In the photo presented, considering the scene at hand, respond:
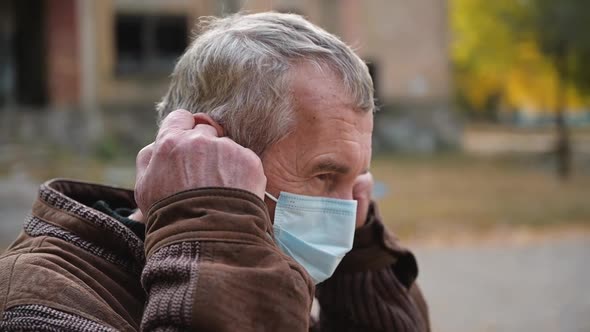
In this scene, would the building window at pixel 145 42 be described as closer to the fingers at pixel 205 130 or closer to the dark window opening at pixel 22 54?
the dark window opening at pixel 22 54

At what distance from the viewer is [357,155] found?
1.99m

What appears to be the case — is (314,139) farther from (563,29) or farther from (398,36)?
(398,36)

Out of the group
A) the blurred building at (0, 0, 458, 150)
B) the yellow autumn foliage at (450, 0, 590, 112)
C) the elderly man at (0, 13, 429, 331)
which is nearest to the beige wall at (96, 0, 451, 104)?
the blurred building at (0, 0, 458, 150)

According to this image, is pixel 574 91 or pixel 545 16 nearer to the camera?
pixel 545 16

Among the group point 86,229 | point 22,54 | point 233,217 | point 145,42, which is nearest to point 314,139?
point 233,217

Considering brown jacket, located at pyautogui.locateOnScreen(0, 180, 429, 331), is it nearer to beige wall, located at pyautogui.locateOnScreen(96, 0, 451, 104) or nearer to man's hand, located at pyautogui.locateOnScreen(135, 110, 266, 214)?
man's hand, located at pyautogui.locateOnScreen(135, 110, 266, 214)

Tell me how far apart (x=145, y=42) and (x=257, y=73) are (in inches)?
753

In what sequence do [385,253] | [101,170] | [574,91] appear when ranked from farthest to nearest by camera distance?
[574,91] < [101,170] < [385,253]

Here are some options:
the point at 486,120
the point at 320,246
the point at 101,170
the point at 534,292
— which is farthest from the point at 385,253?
the point at 486,120

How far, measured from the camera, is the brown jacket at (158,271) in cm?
147

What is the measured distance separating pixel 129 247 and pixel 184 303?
346 millimetres

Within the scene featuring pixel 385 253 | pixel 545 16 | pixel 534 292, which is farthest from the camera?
pixel 545 16

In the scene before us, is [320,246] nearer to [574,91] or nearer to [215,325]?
[215,325]

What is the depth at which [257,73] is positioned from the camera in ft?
6.21
